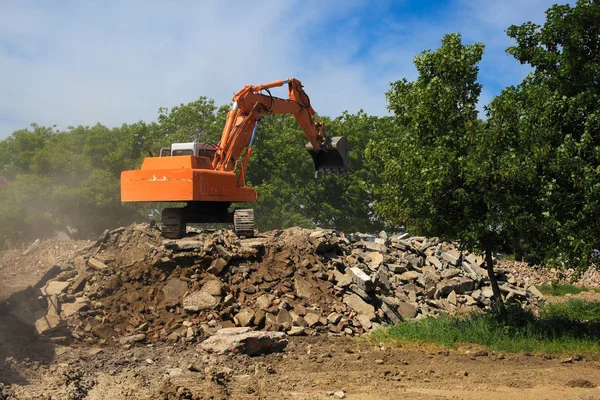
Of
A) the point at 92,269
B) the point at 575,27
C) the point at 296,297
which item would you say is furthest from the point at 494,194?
the point at 92,269

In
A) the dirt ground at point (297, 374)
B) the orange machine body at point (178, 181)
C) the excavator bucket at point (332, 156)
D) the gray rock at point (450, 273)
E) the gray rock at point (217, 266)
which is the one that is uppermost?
the excavator bucket at point (332, 156)

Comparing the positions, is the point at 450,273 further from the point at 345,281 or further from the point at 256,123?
the point at 256,123

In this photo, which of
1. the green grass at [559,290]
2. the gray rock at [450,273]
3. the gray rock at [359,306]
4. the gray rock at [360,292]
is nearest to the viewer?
the gray rock at [359,306]

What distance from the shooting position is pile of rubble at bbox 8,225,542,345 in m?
12.7

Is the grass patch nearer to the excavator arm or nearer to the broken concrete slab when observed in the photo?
the excavator arm

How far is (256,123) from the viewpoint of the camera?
1722 centimetres

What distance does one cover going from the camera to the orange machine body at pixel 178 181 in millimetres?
14953

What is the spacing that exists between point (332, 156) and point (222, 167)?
12.3 ft

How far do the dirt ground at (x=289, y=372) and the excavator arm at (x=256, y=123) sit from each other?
20.6 ft

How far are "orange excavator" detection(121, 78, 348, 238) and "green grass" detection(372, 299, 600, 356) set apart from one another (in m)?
5.66

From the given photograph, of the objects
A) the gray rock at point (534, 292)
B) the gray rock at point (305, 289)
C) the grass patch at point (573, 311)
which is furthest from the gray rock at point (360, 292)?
the gray rock at point (534, 292)

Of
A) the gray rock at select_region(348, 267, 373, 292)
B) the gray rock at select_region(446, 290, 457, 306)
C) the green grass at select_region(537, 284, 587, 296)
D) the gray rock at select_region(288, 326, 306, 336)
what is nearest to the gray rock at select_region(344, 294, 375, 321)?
the gray rock at select_region(348, 267, 373, 292)

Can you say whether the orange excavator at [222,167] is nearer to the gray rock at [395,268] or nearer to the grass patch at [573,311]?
the gray rock at [395,268]

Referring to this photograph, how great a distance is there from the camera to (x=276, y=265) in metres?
14.9
